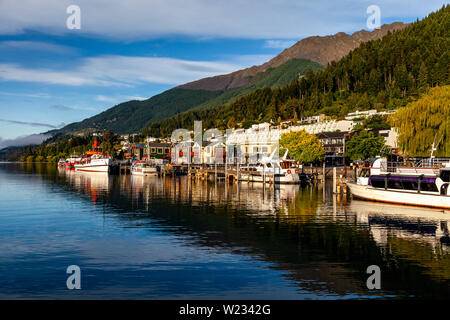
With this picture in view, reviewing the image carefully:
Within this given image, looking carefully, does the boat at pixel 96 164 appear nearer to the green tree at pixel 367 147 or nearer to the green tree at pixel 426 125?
the green tree at pixel 367 147

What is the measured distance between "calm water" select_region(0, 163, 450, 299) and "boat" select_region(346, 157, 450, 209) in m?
2.61

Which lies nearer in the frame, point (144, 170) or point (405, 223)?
point (405, 223)

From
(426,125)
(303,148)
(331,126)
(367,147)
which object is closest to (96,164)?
(303,148)

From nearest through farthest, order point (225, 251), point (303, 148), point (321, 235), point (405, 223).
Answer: point (225, 251)
point (321, 235)
point (405, 223)
point (303, 148)

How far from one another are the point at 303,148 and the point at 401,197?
66.8 m

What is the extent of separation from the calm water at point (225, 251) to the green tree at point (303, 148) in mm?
66990

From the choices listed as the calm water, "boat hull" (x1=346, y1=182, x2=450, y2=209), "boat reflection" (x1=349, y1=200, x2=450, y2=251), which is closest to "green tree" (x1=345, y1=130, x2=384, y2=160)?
"boat hull" (x1=346, y1=182, x2=450, y2=209)

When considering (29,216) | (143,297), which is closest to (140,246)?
(143,297)

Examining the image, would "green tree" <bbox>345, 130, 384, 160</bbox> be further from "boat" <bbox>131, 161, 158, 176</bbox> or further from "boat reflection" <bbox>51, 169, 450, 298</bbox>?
"boat" <bbox>131, 161, 158, 176</bbox>

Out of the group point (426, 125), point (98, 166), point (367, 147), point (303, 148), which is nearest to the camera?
point (426, 125)

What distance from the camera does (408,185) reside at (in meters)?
49.9

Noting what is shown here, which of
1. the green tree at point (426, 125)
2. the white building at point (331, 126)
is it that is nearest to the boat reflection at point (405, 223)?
the green tree at point (426, 125)

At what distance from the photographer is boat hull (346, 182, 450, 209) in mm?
46287

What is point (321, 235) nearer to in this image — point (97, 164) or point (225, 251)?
point (225, 251)
